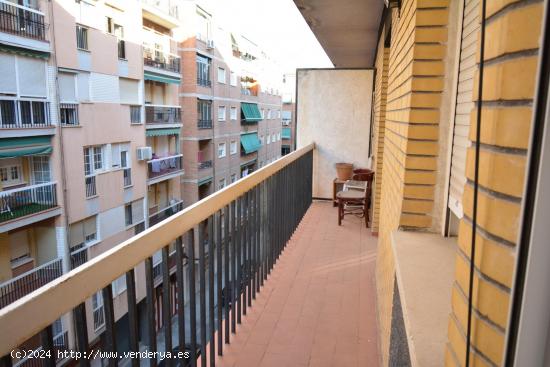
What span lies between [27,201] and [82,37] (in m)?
5.48

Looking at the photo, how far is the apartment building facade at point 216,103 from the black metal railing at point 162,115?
1.69m

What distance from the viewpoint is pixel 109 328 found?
1.21 metres

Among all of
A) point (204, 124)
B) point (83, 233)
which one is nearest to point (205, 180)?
point (204, 124)

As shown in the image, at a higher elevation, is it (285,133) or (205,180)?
(285,133)

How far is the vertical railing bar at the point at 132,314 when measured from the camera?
1312 millimetres

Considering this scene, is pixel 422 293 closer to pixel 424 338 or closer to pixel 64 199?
pixel 424 338

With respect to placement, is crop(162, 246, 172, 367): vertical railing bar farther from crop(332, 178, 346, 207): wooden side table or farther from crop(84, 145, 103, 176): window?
crop(84, 145, 103, 176): window

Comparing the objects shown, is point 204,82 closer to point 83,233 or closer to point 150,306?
point 83,233

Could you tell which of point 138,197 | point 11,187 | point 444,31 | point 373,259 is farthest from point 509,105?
point 138,197

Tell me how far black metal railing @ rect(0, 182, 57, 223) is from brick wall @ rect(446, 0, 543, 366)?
12133mm

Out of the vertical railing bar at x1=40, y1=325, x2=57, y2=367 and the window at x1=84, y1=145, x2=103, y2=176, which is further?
the window at x1=84, y1=145, x2=103, y2=176

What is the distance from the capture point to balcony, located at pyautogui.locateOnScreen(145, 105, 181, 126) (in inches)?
683

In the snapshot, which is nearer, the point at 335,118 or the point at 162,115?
the point at 335,118

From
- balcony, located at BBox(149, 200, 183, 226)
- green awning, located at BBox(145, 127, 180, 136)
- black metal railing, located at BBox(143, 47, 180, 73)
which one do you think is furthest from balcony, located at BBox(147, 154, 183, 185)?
black metal railing, located at BBox(143, 47, 180, 73)
